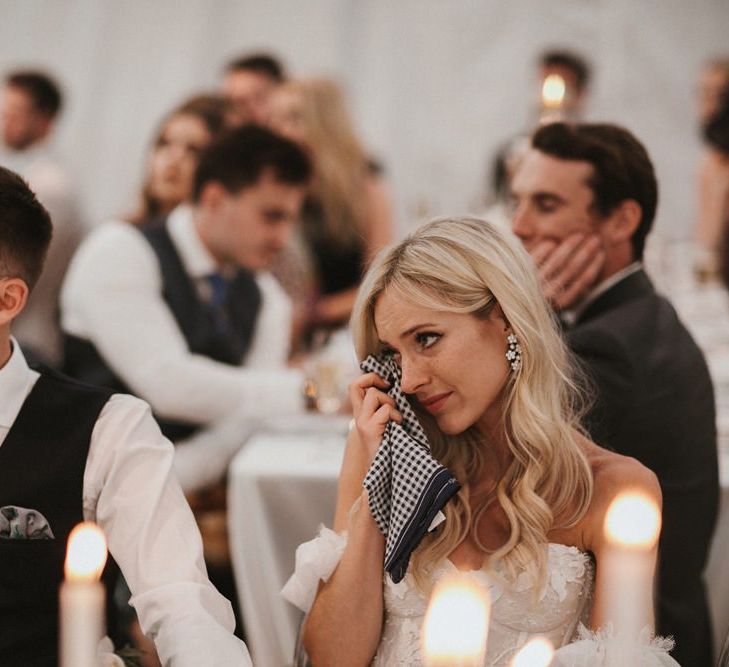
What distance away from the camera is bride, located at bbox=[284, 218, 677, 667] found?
6.21ft

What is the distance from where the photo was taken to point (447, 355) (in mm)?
1920

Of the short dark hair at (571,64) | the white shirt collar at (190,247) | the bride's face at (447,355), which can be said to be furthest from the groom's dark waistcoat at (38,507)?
the short dark hair at (571,64)

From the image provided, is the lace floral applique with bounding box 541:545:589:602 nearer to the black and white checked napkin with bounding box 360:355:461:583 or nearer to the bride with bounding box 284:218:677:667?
the bride with bounding box 284:218:677:667

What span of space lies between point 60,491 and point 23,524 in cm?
7

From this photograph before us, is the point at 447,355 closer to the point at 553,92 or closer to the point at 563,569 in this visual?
the point at 563,569

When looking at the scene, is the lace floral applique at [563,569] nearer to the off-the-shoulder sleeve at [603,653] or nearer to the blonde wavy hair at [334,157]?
the off-the-shoulder sleeve at [603,653]

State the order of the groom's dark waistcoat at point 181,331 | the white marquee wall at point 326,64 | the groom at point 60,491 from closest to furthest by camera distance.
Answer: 1. the groom at point 60,491
2. the groom's dark waistcoat at point 181,331
3. the white marquee wall at point 326,64

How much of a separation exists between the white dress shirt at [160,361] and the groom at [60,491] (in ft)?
5.50

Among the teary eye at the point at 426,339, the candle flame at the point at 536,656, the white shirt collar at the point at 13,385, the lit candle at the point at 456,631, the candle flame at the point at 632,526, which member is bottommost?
the candle flame at the point at 536,656

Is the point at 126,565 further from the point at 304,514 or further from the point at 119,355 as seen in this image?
the point at 119,355

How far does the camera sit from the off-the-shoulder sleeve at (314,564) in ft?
6.30

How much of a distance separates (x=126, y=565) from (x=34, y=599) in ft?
0.52

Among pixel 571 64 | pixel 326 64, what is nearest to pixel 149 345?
pixel 571 64

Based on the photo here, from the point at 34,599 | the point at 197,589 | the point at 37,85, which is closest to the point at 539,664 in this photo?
the point at 197,589
